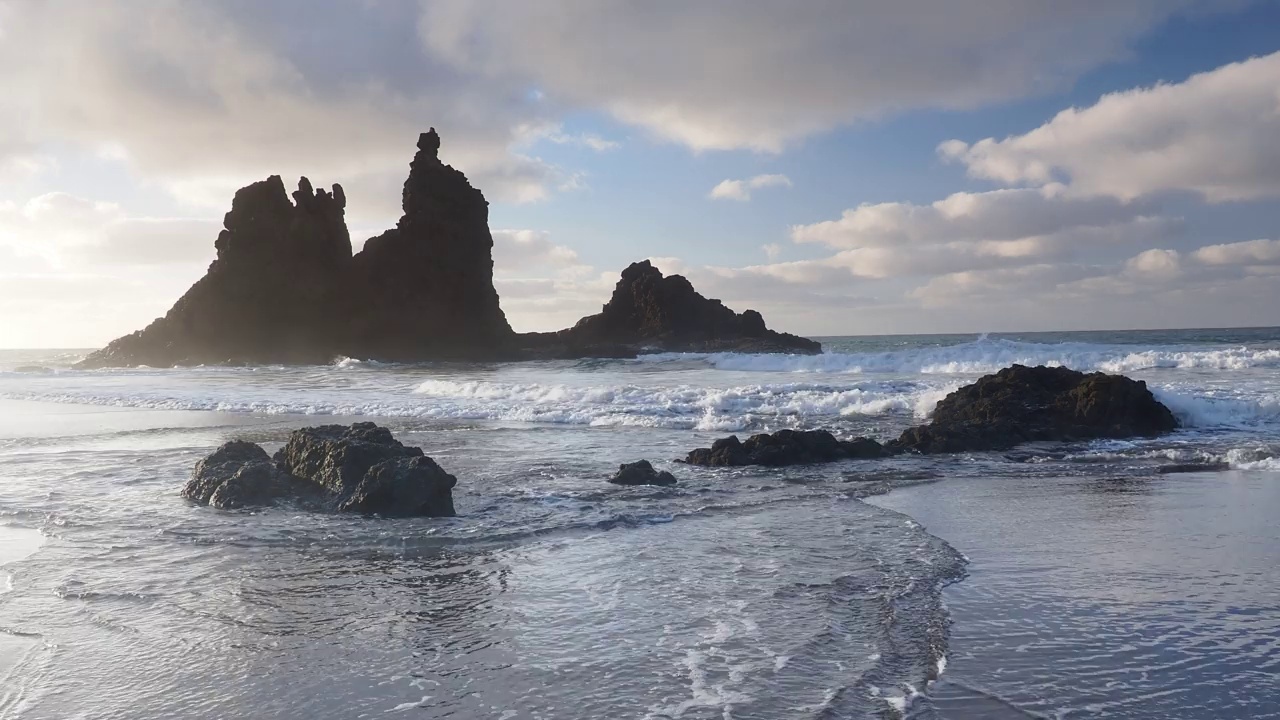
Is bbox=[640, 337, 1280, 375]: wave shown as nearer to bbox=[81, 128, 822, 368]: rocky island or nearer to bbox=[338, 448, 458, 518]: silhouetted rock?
bbox=[338, 448, 458, 518]: silhouetted rock

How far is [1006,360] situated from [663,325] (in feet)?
133

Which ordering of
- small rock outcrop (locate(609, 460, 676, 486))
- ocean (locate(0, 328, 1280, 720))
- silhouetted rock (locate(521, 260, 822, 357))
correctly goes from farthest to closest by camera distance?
1. silhouetted rock (locate(521, 260, 822, 357))
2. small rock outcrop (locate(609, 460, 676, 486))
3. ocean (locate(0, 328, 1280, 720))

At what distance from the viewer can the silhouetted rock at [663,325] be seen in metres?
68.1

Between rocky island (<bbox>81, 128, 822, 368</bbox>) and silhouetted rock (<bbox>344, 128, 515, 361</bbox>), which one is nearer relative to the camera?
rocky island (<bbox>81, 128, 822, 368</bbox>)

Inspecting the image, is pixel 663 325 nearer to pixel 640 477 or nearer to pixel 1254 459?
pixel 1254 459

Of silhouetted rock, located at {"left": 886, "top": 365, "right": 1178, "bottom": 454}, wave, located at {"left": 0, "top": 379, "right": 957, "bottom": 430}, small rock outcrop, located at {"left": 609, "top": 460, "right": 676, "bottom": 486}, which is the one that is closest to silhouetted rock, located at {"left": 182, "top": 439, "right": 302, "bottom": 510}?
small rock outcrop, located at {"left": 609, "top": 460, "right": 676, "bottom": 486}

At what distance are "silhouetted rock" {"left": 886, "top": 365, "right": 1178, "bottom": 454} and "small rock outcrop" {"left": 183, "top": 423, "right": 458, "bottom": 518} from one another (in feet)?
25.1

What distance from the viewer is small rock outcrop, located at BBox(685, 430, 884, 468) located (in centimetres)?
1190

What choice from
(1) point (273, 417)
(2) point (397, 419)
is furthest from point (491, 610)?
(1) point (273, 417)

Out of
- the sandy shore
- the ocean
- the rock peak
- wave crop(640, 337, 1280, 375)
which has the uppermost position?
the rock peak

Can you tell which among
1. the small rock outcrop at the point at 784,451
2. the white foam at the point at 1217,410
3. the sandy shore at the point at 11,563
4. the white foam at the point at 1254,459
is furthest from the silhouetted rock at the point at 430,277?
the sandy shore at the point at 11,563

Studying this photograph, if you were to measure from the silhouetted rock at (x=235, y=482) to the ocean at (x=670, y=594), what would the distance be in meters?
0.26

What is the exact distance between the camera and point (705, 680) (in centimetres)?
406

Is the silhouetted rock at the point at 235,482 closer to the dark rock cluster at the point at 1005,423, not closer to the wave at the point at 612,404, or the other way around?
the dark rock cluster at the point at 1005,423
